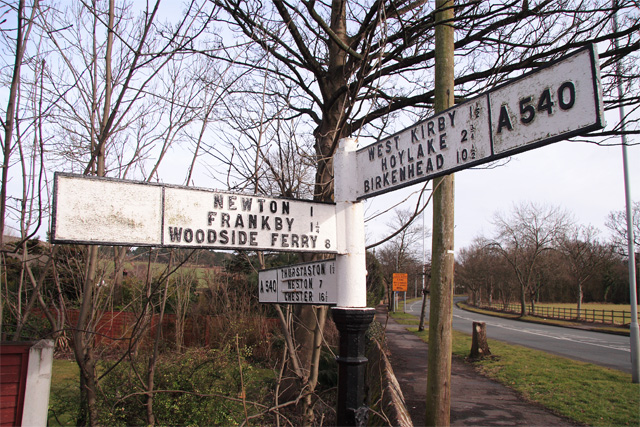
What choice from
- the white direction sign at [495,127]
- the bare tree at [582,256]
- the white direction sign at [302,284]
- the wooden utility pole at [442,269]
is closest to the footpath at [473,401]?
the wooden utility pole at [442,269]

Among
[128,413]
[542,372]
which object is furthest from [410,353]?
[128,413]

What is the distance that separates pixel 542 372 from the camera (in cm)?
1095

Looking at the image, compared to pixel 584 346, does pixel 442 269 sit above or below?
above

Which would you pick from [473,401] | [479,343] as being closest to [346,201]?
[473,401]

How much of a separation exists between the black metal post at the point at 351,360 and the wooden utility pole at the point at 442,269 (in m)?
3.73

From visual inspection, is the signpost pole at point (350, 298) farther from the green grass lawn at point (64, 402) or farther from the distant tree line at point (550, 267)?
the distant tree line at point (550, 267)

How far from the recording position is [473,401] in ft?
28.4

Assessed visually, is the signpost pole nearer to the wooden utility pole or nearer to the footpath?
the wooden utility pole

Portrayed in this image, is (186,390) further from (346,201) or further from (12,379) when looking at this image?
(346,201)

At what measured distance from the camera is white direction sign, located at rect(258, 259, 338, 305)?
2.06 meters

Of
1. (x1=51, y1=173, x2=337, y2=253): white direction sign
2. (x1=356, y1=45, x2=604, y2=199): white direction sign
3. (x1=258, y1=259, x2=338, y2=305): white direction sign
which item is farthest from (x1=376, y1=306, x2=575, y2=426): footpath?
(x1=356, y1=45, x2=604, y2=199): white direction sign

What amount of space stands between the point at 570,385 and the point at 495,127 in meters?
10.3

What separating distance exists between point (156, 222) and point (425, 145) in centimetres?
119

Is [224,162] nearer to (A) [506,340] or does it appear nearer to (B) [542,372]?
(B) [542,372]
